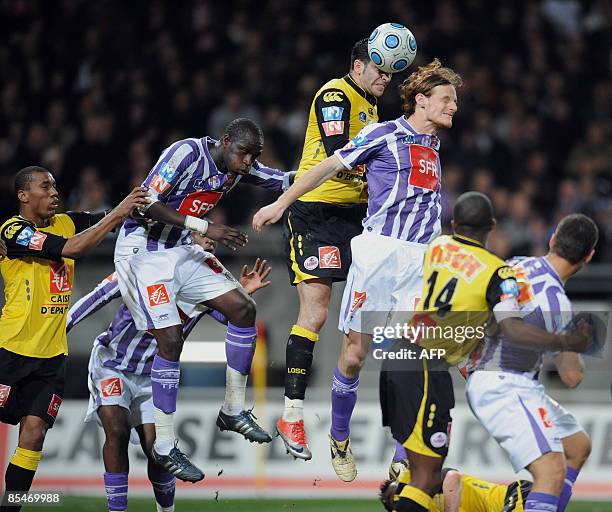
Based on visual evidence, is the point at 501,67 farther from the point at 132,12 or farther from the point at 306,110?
the point at 132,12

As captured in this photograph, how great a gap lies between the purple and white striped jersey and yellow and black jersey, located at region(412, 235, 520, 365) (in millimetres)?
2367

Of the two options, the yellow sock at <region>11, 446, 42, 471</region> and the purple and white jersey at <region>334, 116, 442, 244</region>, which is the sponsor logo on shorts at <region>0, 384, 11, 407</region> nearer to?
the yellow sock at <region>11, 446, 42, 471</region>

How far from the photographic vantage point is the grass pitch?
1027cm

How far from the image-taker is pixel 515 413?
687 cm

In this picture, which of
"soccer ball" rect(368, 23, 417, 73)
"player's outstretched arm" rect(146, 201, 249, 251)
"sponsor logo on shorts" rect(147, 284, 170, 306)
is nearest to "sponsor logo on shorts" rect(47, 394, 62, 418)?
"sponsor logo on shorts" rect(147, 284, 170, 306)

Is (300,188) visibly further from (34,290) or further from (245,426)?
(34,290)

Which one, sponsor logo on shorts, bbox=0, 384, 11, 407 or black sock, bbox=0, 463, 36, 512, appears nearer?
sponsor logo on shorts, bbox=0, 384, 11, 407

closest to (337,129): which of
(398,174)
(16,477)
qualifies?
(398,174)

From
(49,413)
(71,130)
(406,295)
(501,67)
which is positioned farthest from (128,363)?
(501,67)

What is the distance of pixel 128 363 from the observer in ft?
A: 29.2

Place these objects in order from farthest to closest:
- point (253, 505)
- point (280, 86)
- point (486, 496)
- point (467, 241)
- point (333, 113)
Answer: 1. point (280, 86)
2. point (253, 505)
3. point (333, 113)
4. point (486, 496)
5. point (467, 241)

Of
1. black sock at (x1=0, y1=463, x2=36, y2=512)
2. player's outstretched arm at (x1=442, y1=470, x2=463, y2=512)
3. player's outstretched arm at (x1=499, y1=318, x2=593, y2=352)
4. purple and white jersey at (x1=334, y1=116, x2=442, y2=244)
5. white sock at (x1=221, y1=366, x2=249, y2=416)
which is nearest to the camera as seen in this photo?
player's outstretched arm at (x1=499, y1=318, x2=593, y2=352)

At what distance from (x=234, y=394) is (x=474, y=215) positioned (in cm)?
255

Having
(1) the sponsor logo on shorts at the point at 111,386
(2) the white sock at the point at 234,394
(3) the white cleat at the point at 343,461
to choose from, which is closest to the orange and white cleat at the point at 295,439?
(3) the white cleat at the point at 343,461
